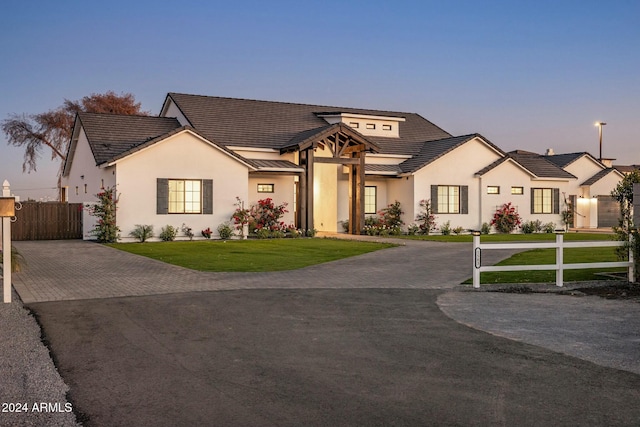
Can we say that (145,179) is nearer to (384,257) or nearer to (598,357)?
(384,257)

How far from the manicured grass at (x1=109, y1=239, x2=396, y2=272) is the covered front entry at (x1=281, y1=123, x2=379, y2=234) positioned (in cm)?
277

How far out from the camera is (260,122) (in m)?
29.8

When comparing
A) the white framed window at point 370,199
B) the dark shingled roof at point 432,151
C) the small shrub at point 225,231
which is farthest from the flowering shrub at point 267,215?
the dark shingled roof at point 432,151

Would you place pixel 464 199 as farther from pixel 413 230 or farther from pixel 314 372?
pixel 314 372

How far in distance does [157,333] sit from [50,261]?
1015 centimetres

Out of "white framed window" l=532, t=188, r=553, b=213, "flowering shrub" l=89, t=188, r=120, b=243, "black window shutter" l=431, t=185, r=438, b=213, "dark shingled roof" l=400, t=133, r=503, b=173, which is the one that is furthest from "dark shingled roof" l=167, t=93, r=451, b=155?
"white framed window" l=532, t=188, r=553, b=213

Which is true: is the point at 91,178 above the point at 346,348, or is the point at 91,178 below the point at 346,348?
above

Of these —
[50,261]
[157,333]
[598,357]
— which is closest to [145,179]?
[50,261]

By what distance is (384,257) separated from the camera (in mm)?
17438

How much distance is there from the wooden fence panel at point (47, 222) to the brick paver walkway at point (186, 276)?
7.24 m

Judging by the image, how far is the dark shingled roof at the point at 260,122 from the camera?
27.9 meters

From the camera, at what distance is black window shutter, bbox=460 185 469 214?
29.9m

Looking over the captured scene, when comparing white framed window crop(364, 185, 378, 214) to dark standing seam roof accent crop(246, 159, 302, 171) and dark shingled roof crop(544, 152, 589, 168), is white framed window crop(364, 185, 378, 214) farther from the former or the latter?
dark shingled roof crop(544, 152, 589, 168)

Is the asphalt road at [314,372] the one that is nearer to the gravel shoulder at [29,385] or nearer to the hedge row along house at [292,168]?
the gravel shoulder at [29,385]
